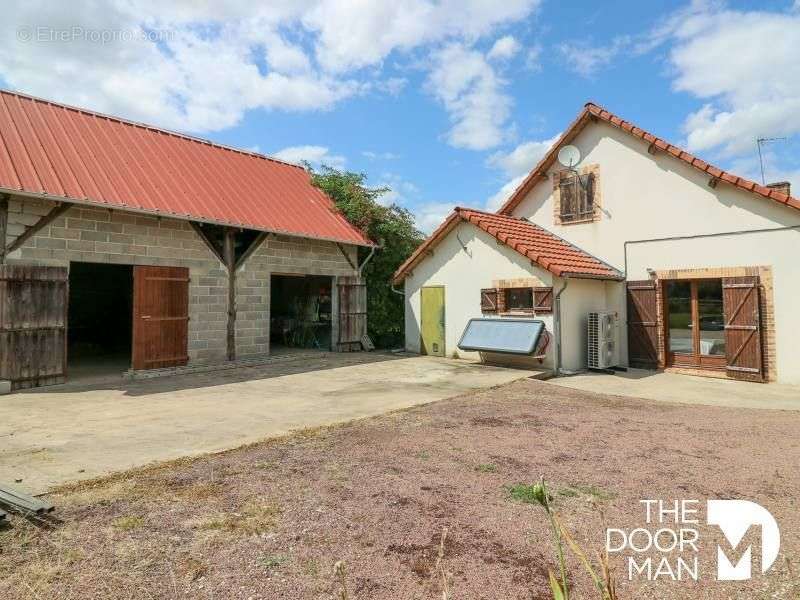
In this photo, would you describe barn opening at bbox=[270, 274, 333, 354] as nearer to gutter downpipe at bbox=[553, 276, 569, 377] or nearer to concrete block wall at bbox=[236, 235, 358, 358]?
concrete block wall at bbox=[236, 235, 358, 358]

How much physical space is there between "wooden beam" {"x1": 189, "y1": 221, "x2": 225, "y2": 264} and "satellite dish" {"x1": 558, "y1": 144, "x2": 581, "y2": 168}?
861 centimetres

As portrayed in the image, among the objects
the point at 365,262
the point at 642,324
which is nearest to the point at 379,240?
the point at 365,262

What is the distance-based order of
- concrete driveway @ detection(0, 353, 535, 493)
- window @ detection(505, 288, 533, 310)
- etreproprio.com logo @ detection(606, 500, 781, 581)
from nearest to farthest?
etreproprio.com logo @ detection(606, 500, 781, 581) < concrete driveway @ detection(0, 353, 535, 493) < window @ detection(505, 288, 533, 310)

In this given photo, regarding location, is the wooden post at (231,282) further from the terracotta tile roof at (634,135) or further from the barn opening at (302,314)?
the terracotta tile roof at (634,135)

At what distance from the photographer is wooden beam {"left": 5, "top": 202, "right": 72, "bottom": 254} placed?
8.22 meters

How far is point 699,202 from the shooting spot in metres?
10.4

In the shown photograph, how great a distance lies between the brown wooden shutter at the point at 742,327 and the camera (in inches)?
370

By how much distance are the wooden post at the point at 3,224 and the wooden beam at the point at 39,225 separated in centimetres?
7

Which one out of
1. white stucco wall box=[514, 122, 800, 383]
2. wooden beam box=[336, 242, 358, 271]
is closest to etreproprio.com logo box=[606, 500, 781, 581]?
white stucco wall box=[514, 122, 800, 383]

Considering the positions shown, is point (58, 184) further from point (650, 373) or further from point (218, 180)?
point (650, 373)

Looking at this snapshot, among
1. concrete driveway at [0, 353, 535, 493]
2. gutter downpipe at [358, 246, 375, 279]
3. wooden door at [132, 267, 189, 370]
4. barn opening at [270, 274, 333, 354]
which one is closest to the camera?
concrete driveway at [0, 353, 535, 493]

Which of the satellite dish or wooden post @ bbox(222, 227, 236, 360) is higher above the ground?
the satellite dish

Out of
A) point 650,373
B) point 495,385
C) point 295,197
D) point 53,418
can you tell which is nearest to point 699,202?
point 650,373

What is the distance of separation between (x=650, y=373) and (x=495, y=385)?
4.18m
